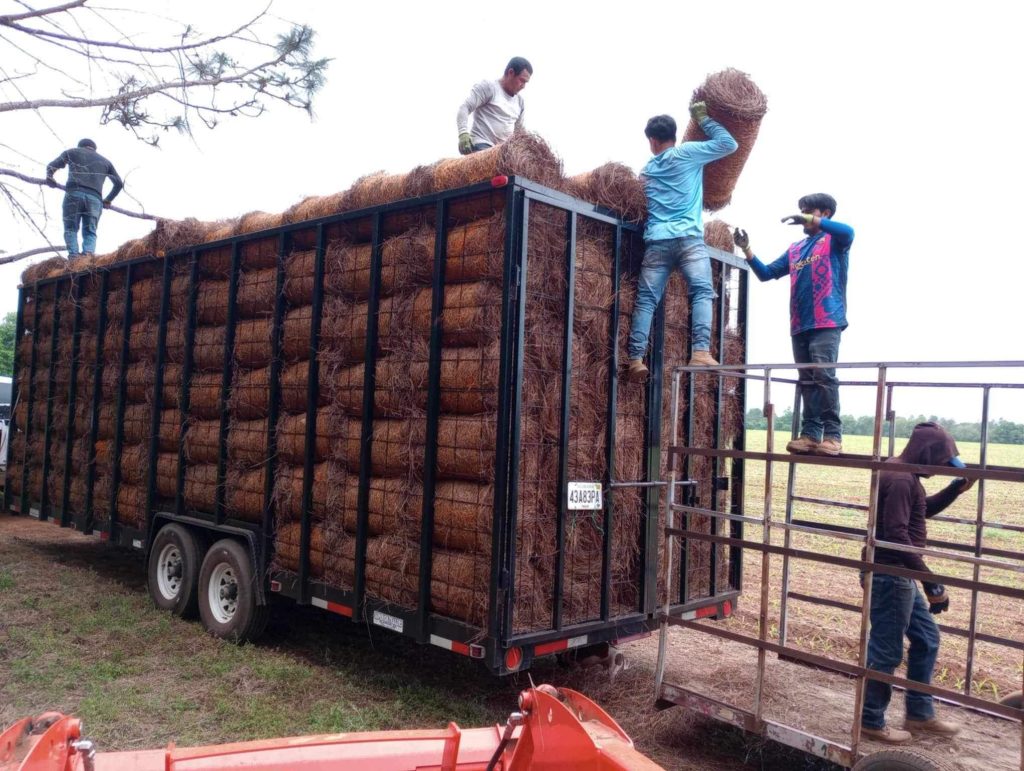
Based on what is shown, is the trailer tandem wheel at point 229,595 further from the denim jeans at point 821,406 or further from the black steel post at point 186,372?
the denim jeans at point 821,406

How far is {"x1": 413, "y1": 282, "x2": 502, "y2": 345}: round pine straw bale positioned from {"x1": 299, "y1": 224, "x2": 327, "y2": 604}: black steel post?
3.82ft

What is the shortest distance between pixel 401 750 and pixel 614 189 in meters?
3.94

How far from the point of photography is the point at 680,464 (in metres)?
6.11

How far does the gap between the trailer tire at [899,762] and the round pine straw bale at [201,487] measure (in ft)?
17.5

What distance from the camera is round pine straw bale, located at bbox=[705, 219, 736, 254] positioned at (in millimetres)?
6590

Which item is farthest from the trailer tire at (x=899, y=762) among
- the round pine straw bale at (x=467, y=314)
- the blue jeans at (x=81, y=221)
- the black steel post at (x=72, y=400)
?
the black steel post at (x=72, y=400)

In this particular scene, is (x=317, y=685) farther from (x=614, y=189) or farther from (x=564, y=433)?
(x=614, y=189)

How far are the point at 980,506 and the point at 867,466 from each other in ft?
4.23

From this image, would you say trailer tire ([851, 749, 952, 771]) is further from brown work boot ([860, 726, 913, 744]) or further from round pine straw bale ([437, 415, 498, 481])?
round pine straw bale ([437, 415, 498, 481])

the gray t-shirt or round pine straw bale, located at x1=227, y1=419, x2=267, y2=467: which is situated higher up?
the gray t-shirt

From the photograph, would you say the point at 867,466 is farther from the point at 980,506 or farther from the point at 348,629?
the point at 348,629

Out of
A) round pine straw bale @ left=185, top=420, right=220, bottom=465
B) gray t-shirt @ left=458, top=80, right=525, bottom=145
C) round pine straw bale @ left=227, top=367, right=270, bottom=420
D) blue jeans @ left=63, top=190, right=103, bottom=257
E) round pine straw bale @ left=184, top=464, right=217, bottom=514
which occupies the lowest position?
round pine straw bale @ left=184, top=464, right=217, bottom=514

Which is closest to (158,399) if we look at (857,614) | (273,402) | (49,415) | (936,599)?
(273,402)

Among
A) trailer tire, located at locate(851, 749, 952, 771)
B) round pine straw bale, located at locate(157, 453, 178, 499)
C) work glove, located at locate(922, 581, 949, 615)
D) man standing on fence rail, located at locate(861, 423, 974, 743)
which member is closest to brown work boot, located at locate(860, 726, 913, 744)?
man standing on fence rail, located at locate(861, 423, 974, 743)
